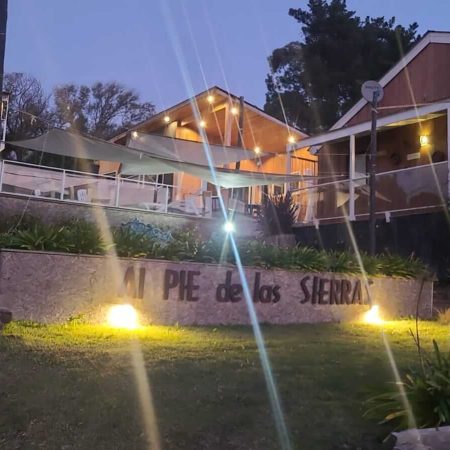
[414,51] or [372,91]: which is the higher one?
[414,51]

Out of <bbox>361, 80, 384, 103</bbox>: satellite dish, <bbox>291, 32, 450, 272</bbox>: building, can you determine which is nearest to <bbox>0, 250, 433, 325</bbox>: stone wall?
<bbox>291, 32, 450, 272</bbox>: building

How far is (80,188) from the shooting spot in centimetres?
1605

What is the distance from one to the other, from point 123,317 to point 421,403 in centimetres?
518

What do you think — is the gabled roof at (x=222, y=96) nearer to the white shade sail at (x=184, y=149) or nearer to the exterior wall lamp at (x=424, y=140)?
the white shade sail at (x=184, y=149)

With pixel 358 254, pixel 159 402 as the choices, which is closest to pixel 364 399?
pixel 159 402

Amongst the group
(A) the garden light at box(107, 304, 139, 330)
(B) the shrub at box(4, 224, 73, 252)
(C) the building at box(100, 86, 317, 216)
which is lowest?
(A) the garden light at box(107, 304, 139, 330)

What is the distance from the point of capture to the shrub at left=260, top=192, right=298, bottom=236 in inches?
616

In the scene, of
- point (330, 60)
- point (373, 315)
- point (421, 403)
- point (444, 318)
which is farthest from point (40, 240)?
point (330, 60)

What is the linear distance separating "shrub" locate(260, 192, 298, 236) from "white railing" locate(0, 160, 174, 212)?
8.67 ft

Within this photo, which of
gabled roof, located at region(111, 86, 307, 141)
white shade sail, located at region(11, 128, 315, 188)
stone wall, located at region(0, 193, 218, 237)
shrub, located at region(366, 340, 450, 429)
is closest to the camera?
shrub, located at region(366, 340, 450, 429)

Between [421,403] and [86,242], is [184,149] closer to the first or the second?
[86,242]

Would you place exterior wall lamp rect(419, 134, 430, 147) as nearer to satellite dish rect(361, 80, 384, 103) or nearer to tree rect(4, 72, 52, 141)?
satellite dish rect(361, 80, 384, 103)

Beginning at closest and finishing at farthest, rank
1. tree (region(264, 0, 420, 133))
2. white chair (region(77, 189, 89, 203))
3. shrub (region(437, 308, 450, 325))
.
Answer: shrub (region(437, 308, 450, 325)) < white chair (region(77, 189, 89, 203)) < tree (region(264, 0, 420, 133))

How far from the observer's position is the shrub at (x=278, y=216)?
51.3 feet
